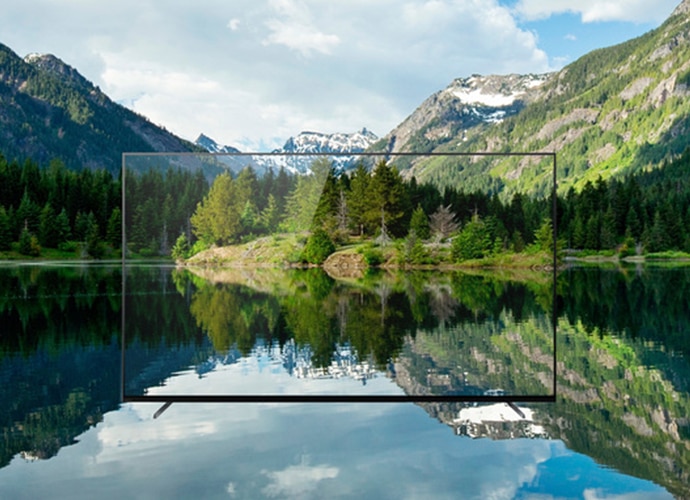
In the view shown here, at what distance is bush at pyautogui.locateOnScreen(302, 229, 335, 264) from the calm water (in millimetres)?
241

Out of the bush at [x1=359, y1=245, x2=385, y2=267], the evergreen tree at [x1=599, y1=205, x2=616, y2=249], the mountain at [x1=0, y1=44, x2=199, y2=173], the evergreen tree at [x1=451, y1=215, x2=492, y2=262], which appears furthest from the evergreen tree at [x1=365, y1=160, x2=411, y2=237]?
the mountain at [x1=0, y1=44, x2=199, y2=173]

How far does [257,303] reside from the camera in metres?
8.99

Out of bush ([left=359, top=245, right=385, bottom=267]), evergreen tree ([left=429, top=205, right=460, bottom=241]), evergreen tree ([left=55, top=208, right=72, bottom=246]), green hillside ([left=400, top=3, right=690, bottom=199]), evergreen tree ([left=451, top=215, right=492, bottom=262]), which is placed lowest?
bush ([left=359, top=245, right=385, bottom=267])

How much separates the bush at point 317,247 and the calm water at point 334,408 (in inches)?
9.5

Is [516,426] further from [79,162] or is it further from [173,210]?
[79,162]

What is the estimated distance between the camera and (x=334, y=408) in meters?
9.11

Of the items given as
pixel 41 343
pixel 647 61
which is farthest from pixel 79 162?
pixel 41 343

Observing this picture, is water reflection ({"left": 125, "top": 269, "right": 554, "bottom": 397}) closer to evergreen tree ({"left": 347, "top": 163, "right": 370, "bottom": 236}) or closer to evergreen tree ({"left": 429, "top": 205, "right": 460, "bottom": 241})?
evergreen tree ({"left": 429, "top": 205, "right": 460, "bottom": 241})

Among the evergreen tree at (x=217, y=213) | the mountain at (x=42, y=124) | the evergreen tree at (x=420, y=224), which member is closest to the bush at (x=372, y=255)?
the evergreen tree at (x=420, y=224)

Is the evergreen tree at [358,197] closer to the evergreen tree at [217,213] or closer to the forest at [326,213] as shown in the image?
the forest at [326,213]

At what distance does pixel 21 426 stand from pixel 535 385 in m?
6.40

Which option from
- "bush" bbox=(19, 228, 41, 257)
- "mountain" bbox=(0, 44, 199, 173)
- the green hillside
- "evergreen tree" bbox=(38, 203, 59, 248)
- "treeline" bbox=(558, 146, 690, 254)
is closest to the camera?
"evergreen tree" bbox=(38, 203, 59, 248)

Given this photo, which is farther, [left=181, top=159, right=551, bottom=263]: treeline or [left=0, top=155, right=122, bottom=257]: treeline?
[left=0, top=155, right=122, bottom=257]: treeline

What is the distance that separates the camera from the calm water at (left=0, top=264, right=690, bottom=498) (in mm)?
6668
